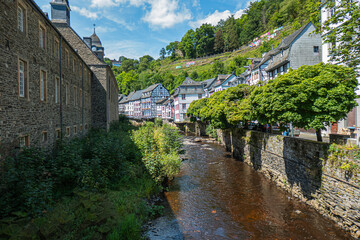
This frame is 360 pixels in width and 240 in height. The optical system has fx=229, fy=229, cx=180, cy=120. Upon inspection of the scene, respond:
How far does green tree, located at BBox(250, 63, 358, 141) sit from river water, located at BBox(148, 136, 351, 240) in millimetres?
4537

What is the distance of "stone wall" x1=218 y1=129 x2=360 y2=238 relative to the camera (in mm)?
9531

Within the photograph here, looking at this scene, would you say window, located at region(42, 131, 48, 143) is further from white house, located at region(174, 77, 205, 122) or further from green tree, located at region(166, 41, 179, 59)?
green tree, located at region(166, 41, 179, 59)

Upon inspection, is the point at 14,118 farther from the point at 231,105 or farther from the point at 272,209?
the point at 231,105

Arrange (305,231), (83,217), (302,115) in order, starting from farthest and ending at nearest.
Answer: (302,115) < (305,231) < (83,217)

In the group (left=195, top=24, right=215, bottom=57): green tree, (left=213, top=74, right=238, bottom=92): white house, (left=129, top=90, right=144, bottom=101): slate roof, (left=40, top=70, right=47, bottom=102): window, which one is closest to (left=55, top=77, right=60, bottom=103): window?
(left=40, top=70, right=47, bottom=102): window

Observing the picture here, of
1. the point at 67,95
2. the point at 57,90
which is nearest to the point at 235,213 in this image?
the point at 57,90

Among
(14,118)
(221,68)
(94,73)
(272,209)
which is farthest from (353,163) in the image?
(221,68)

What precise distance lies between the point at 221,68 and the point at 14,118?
9015 cm

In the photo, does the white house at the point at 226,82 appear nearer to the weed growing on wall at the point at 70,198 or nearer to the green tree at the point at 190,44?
the weed growing on wall at the point at 70,198

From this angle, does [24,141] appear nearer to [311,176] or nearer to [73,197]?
[73,197]

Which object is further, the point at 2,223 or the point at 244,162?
the point at 244,162

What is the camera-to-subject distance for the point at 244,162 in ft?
74.2

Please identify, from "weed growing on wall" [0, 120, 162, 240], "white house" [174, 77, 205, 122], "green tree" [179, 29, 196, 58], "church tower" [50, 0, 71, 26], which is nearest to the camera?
"weed growing on wall" [0, 120, 162, 240]

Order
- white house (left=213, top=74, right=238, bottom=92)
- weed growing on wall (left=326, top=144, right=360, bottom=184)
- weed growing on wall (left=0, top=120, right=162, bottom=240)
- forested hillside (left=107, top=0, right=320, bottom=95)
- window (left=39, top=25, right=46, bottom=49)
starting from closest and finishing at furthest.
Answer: weed growing on wall (left=0, top=120, right=162, bottom=240)
weed growing on wall (left=326, top=144, right=360, bottom=184)
window (left=39, top=25, right=46, bottom=49)
white house (left=213, top=74, right=238, bottom=92)
forested hillside (left=107, top=0, right=320, bottom=95)
